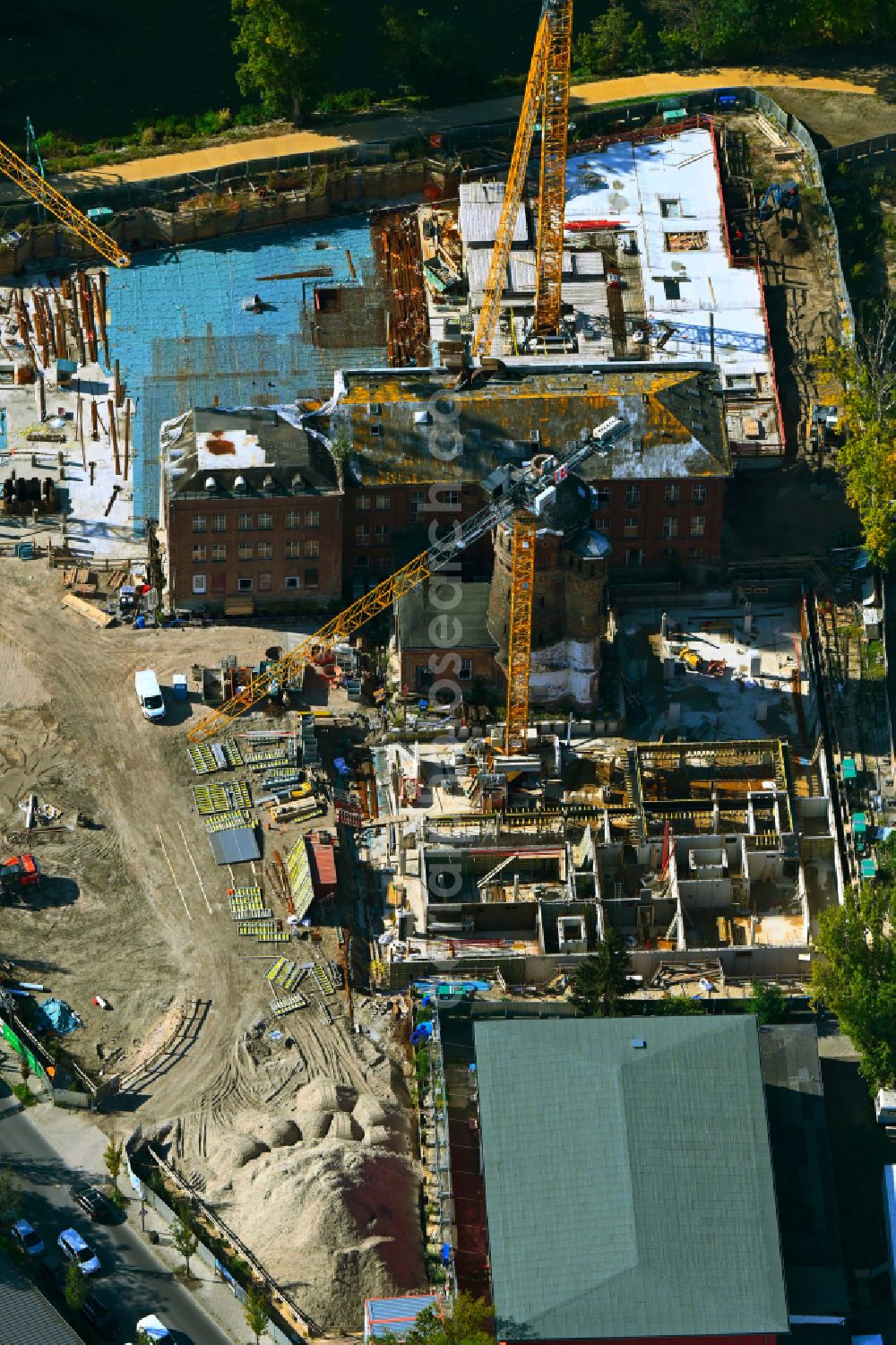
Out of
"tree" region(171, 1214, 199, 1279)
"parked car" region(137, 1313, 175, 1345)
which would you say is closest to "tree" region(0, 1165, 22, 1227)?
"tree" region(171, 1214, 199, 1279)

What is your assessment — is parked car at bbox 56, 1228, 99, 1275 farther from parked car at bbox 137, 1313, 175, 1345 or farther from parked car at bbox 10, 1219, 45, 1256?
parked car at bbox 137, 1313, 175, 1345

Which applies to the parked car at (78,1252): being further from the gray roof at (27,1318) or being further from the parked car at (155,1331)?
the gray roof at (27,1318)

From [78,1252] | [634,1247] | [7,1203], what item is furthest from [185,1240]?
[634,1247]

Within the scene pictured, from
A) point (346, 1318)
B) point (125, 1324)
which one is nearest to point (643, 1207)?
point (346, 1318)

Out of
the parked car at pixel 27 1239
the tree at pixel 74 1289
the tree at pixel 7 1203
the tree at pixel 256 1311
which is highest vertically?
the tree at pixel 7 1203

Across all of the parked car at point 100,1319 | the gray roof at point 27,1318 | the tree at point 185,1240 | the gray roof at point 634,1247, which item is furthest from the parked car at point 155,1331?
the gray roof at point 634,1247

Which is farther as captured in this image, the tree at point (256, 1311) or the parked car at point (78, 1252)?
the parked car at point (78, 1252)

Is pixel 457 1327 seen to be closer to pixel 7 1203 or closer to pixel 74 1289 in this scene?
pixel 74 1289

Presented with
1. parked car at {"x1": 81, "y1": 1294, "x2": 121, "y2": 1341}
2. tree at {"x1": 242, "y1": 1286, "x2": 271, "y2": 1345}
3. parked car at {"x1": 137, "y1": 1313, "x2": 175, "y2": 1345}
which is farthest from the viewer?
parked car at {"x1": 81, "y1": 1294, "x2": 121, "y2": 1341}
